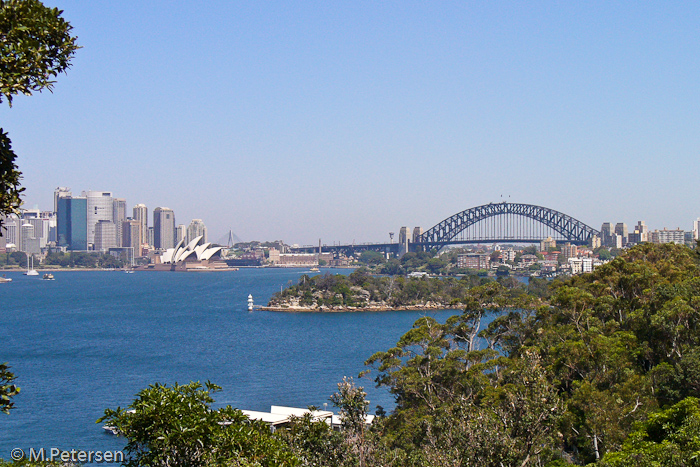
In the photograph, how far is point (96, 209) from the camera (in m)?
180

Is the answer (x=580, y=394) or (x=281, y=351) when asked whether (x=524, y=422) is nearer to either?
(x=580, y=394)

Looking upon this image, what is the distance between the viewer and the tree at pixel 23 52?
14.9ft

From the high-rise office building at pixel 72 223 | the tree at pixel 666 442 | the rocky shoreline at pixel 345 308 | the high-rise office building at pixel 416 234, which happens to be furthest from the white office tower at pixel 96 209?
the tree at pixel 666 442

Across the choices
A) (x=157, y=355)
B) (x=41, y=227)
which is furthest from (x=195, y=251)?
(x=157, y=355)

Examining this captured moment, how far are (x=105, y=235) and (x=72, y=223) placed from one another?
405 inches

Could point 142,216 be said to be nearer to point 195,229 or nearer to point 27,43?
point 195,229

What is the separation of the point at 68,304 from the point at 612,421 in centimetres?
5644

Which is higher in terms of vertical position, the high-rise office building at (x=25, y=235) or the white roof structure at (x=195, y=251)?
the high-rise office building at (x=25, y=235)

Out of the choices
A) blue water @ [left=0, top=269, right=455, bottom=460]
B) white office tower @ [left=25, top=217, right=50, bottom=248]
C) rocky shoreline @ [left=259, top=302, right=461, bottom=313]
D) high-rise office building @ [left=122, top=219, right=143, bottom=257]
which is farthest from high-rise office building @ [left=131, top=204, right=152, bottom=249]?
rocky shoreline @ [left=259, top=302, right=461, bottom=313]

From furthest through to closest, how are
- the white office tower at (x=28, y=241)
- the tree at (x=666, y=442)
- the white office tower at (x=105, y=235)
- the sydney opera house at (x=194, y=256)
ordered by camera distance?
the white office tower at (x=105, y=235)
the white office tower at (x=28, y=241)
the sydney opera house at (x=194, y=256)
the tree at (x=666, y=442)

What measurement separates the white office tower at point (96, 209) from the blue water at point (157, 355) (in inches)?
4705

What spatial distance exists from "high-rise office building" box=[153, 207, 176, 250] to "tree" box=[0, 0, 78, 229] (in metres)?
187

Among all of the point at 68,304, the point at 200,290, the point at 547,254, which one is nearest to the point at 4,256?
the point at 200,290

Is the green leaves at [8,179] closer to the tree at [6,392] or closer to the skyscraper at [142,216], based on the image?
the tree at [6,392]
